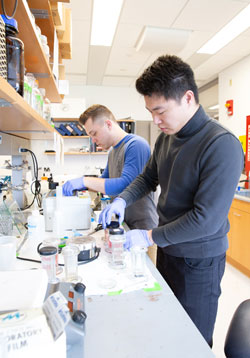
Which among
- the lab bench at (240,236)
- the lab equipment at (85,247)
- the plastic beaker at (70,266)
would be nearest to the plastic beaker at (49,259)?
the plastic beaker at (70,266)

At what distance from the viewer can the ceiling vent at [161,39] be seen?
3.09 metres

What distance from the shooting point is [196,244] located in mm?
1046

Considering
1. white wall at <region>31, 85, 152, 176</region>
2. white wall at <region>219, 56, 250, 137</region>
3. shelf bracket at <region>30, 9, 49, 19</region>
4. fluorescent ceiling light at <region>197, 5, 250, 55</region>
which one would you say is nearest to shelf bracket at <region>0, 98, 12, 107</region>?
shelf bracket at <region>30, 9, 49, 19</region>

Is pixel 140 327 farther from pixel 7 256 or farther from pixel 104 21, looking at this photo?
pixel 104 21

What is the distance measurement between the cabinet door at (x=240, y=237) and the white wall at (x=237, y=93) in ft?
5.40

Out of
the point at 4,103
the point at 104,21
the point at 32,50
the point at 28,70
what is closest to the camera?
the point at 4,103

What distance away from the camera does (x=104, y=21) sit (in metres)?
2.97

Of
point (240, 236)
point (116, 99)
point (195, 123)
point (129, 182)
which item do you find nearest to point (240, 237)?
point (240, 236)

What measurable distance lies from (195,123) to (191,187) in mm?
268

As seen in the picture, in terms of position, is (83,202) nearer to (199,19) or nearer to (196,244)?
(196,244)

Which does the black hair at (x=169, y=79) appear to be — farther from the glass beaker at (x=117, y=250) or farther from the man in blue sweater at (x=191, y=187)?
the glass beaker at (x=117, y=250)

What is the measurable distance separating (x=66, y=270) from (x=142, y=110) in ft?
16.3

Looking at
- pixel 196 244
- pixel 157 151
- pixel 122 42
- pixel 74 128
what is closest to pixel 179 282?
pixel 196 244

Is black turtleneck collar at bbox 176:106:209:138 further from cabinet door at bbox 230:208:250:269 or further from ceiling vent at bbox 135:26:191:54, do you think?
ceiling vent at bbox 135:26:191:54
